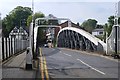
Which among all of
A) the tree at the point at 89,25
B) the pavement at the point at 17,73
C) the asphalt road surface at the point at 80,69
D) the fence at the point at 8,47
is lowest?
the asphalt road surface at the point at 80,69

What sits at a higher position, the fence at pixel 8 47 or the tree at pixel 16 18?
the tree at pixel 16 18

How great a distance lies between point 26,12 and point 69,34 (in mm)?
62318

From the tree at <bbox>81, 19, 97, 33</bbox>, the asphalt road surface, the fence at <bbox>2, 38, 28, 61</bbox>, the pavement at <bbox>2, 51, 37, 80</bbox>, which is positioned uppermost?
the tree at <bbox>81, 19, 97, 33</bbox>

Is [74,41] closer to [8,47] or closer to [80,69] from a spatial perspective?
[8,47]

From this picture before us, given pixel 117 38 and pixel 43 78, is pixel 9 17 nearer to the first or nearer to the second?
pixel 117 38

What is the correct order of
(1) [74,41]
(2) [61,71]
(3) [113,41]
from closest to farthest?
(2) [61,71] < (3) [113,41] < (1) [74,41]

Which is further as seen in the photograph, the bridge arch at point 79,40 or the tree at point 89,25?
the tree at point 89,25

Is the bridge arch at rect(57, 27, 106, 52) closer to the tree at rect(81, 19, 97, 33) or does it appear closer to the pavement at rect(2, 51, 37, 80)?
the pavement at rect(2, 51, 37, 80)

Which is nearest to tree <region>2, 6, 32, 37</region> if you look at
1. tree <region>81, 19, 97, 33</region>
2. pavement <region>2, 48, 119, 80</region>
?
tree <region>81, 19, 97, 33</region>

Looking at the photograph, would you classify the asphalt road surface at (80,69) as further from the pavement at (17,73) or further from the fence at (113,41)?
the fence at (113,41)

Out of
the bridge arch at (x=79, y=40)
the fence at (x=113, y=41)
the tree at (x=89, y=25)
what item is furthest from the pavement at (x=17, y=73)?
the tree at (x=89, y=25)

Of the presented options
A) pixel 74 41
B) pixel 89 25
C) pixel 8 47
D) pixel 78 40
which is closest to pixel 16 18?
pixel 89 25

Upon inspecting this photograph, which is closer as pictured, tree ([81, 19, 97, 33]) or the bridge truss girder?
the bridge truss girder

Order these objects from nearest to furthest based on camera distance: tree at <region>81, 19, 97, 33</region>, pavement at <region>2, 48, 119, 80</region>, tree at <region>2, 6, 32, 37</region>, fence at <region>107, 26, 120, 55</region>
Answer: pavement at <region>2, 48, 119, 80</region>, fence at <region>107, 26, 120, 55</region>, tree at <region>2, 6, 32, 37</region>, tree at <region>81, 19, 97, 33</region>
